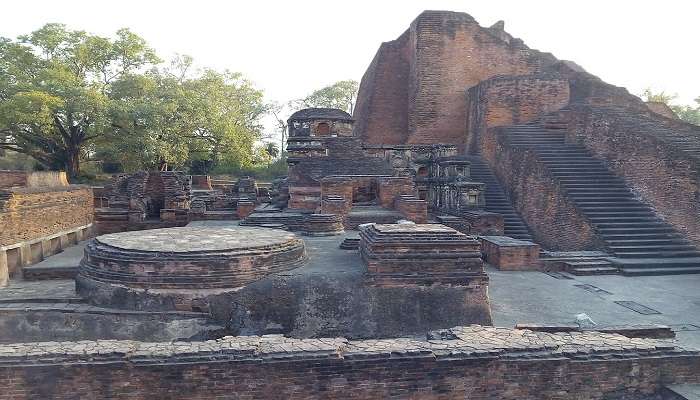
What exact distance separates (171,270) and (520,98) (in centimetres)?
1280

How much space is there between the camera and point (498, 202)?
12359 mm

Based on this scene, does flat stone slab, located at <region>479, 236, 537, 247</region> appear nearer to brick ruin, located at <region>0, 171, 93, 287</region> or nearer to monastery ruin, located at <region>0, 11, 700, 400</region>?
monastery ruin, located at <region>0, 11, 700, 400</region>

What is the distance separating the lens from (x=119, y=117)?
1773 centimetres

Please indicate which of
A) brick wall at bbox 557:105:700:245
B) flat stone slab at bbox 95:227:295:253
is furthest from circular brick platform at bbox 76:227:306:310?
brick wall at bbox 557:105:700:245

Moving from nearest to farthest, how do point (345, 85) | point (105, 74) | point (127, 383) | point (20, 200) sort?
point (127, 383) → point (20, 200) → point (105, 74) → point (345, 85)

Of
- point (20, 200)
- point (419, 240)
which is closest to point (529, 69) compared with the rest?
point (419, 240)

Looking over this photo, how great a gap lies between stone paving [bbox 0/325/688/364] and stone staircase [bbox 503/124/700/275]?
165 inches

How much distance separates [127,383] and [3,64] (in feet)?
59.1

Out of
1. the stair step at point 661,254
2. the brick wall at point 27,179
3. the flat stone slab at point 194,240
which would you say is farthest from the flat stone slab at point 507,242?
the brick wall at point 27,179

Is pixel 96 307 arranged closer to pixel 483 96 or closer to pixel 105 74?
pixel 483 96

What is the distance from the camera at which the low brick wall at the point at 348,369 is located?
12.3 feet

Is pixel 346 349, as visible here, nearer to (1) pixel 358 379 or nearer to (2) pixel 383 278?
(1) pixel 358 379

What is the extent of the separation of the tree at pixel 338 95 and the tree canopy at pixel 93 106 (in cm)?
1750

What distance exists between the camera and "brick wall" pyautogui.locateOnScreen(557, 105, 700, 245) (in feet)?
29.4
